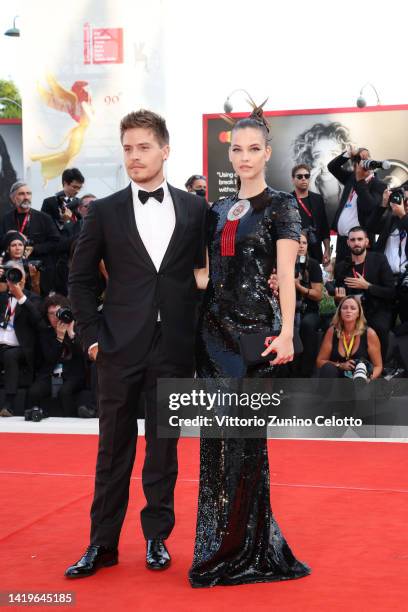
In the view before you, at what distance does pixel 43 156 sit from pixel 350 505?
8.59 metres

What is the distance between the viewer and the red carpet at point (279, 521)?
9.36ft

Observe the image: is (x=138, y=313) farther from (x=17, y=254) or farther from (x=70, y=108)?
(x=70, y=108)

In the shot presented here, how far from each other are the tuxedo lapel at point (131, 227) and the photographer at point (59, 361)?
393 cm

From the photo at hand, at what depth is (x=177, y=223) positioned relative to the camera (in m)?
3.10

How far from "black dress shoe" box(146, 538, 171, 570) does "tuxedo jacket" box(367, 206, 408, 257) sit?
4311 millimetres

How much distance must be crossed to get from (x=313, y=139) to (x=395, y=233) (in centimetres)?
666

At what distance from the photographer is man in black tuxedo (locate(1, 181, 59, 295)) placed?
7.48 m

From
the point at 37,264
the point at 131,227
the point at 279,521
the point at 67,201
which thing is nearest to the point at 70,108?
the point at 67,201

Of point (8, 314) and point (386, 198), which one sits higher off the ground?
A: point (386, 198)

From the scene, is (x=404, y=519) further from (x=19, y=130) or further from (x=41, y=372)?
(x=19, y=130)

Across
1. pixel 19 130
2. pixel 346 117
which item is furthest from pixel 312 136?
pixel 19 130

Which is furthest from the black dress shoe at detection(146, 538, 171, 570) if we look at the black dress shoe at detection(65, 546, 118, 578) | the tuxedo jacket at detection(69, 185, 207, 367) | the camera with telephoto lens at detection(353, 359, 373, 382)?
the camera with telephoto lens at detection(353, 359, 373, 382)

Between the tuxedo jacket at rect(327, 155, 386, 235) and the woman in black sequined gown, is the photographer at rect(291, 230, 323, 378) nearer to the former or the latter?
the tuxedo jacket at rect(327, 155, 386, 235)

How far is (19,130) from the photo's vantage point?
43.6ft
